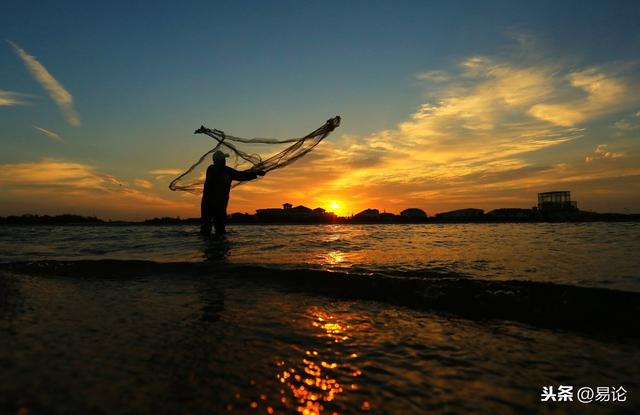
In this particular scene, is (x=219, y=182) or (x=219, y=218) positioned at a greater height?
(x=219, y=182)

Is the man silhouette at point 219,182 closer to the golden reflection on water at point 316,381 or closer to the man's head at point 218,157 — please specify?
the man's head at point 218,157

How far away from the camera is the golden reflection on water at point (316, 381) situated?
8.91 ft

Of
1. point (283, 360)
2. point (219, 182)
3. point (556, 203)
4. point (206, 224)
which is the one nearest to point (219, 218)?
point (206, 224)

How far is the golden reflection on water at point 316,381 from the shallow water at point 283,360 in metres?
0.01

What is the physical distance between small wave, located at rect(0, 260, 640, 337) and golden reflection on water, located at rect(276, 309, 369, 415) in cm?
276

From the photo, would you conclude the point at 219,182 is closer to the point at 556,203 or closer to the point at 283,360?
the point at 283,360

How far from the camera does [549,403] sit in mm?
2898

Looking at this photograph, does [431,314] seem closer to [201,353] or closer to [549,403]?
[549,403]

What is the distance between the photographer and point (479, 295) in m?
6.17

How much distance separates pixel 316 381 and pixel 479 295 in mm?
3993

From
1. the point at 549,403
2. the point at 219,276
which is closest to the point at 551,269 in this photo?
the point at 549,403

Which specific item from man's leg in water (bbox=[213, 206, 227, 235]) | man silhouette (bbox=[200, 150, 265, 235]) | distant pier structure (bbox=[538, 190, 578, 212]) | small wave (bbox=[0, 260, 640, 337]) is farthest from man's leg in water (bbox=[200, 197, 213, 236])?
distant pier structure (bbox=[538, 190, 578, 212])

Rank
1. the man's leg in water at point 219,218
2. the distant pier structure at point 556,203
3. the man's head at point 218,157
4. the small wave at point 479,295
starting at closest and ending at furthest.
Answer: the small wave at point 479,295 → the man's head at point 218,157 → the man's leg in water at point 219,218 → the distant pier structure at point 556,203

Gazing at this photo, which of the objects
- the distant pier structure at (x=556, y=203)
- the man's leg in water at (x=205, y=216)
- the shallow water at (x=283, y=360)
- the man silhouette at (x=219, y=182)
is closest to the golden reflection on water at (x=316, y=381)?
the shallow water at (x=283, y=360)
